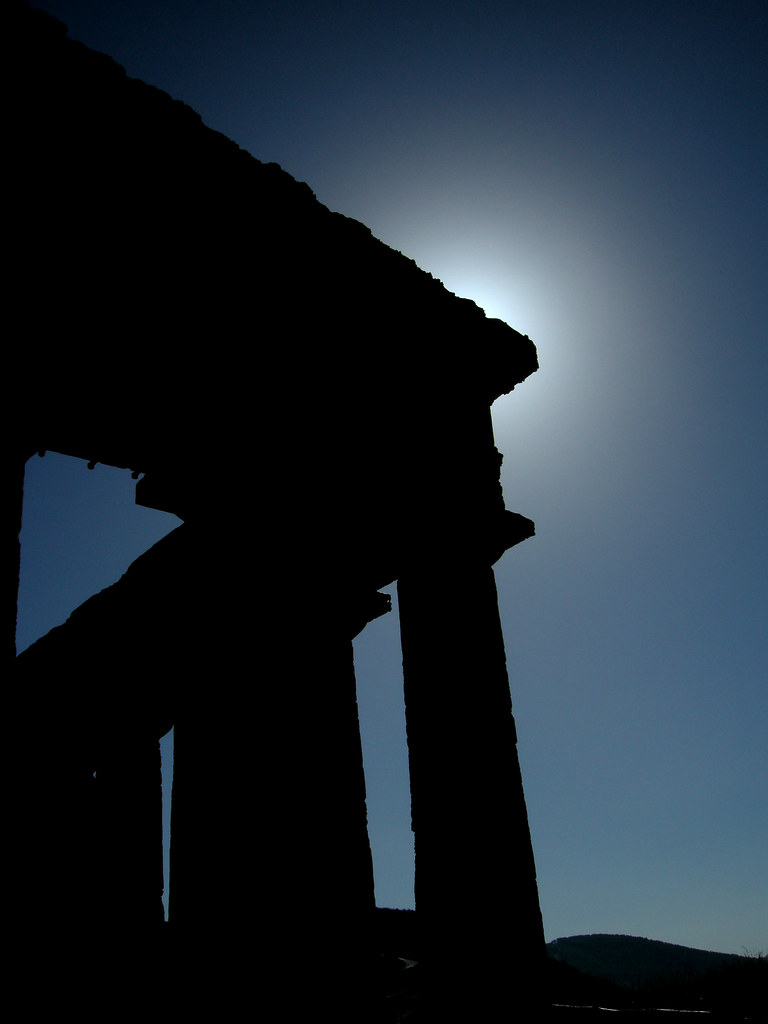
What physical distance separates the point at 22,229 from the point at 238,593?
9.57ft

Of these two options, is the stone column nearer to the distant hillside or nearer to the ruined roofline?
the ruined roofline

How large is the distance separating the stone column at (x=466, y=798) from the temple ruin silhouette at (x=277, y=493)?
0.7 inches

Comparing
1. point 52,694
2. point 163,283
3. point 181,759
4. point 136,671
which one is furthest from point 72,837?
point 163,283

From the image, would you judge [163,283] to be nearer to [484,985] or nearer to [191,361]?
[191,361]

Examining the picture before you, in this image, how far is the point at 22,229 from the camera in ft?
16.1

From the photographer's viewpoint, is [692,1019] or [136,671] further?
[136,671]

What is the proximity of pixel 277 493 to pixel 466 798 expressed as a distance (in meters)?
2.92

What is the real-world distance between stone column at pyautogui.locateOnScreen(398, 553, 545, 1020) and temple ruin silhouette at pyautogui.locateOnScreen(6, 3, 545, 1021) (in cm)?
2

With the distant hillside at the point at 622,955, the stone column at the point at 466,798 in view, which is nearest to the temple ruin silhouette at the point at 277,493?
the stone column at the point at 466,798

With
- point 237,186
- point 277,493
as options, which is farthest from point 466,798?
point 237,186

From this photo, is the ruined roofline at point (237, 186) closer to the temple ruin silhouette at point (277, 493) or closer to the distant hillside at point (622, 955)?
the temple ruin silhouette at point (277, 493)

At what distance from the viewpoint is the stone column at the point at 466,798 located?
17.7 ft

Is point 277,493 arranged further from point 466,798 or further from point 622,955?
point 622,955

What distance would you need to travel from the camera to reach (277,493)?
599 centimetres
